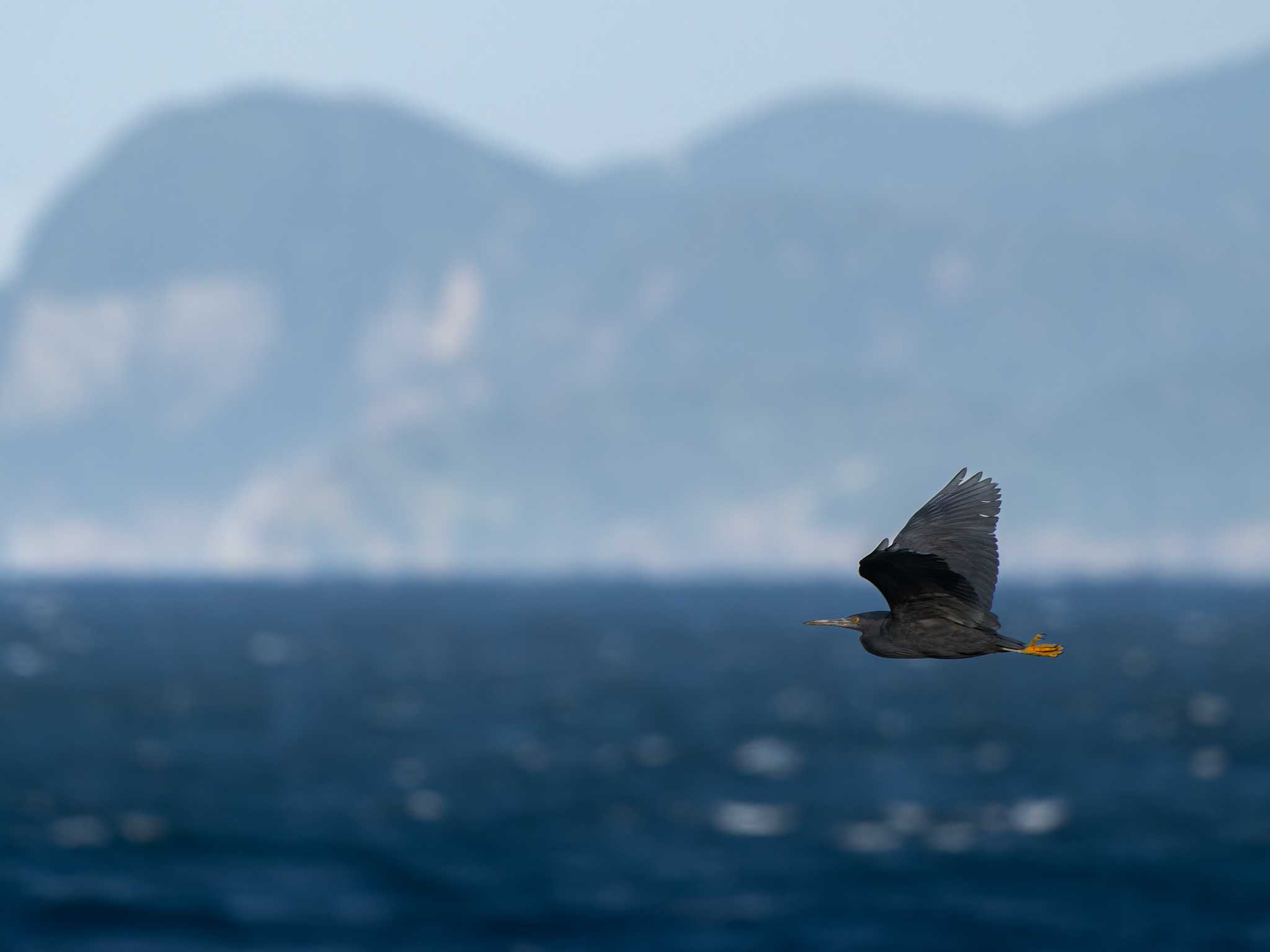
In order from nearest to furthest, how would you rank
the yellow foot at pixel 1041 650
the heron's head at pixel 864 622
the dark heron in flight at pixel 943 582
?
the yellow foot at pixel 1041 650, the dark heron in flight at pixel 943 582, the heron's head at pixel 864 622

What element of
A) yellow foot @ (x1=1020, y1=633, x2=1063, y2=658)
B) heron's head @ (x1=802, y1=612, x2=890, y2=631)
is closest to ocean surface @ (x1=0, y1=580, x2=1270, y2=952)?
heron's head @ (x1=802, y1=612, x2=890, y2=631)

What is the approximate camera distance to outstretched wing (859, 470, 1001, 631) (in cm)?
488

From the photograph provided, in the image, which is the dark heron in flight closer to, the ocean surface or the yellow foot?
the yellow foot

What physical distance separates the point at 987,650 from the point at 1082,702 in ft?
659

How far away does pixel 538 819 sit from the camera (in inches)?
4975

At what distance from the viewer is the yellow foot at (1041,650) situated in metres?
4.52

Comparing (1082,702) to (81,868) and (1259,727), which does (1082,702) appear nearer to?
(1259,727)

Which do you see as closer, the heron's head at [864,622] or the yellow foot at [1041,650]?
the yellow foot at [1041,650]

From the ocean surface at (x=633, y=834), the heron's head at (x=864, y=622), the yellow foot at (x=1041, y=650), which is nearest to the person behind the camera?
the yellow foot at (x=1041, y=650)

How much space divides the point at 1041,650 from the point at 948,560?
1.63 ft

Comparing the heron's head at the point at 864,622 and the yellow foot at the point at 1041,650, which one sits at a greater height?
the heron's head at the point at 864,622

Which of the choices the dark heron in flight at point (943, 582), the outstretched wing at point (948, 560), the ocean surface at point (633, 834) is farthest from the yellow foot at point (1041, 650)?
the ocean surface at point (633, 834)

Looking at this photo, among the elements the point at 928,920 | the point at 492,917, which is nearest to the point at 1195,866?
the point at 928,920

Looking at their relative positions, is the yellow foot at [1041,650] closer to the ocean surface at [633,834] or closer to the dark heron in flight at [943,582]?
the dark heron in flight at [943,582]
